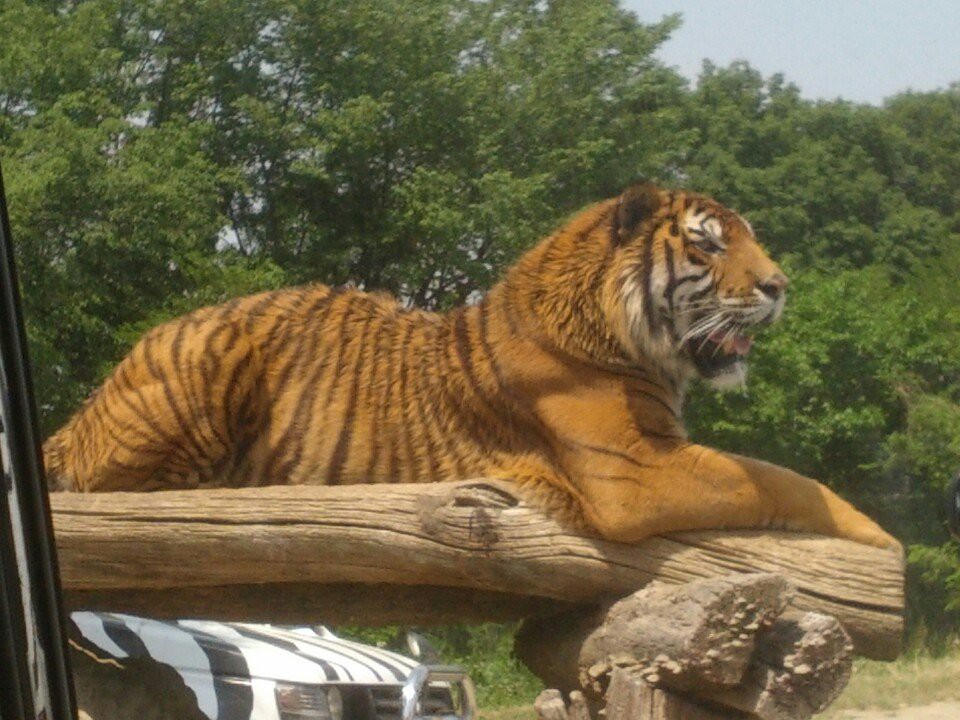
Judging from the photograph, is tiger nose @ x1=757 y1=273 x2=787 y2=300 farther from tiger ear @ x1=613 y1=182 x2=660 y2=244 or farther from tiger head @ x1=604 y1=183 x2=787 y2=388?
tiger ear @ x1=613 y1=182 x2=660 y2=244

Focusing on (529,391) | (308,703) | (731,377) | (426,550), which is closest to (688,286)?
(731,377)

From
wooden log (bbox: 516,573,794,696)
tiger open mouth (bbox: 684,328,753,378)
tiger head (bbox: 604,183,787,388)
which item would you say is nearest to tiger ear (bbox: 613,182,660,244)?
tiger head (bbox: 604,183,787,388)

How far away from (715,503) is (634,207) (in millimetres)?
897

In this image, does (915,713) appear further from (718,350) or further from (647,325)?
(647,325)

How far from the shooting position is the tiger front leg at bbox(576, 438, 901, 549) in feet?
12.4

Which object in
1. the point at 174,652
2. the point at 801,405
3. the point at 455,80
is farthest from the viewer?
the point at 455,80

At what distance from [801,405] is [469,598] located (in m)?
6.76

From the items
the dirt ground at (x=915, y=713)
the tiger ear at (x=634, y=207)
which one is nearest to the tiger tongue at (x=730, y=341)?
the tiger ear at (x=634, y=207)

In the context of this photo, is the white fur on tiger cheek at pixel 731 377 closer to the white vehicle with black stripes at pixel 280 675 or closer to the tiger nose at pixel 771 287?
the tiger nose at pixel 771 287

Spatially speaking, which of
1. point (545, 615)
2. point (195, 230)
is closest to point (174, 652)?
→ point (545, 615)

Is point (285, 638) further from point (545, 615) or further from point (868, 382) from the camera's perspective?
point (868, 382)

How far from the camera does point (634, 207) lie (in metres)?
4.17

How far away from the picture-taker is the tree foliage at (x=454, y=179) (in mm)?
9141

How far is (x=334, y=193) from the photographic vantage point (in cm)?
1116
